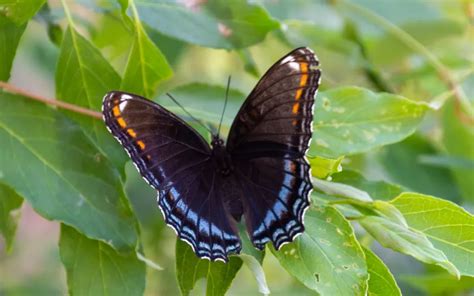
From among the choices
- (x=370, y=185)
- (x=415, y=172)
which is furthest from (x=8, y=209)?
(x=415, y=172)

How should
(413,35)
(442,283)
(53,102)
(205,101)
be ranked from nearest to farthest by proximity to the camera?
(53,102), (205,101), (442,283), (413,35)

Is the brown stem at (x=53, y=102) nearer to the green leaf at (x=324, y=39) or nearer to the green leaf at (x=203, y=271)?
the green leaf at (x=203, y=271)

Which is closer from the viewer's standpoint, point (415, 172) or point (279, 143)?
point (279, 143)

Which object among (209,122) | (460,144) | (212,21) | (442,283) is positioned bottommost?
(442,283)

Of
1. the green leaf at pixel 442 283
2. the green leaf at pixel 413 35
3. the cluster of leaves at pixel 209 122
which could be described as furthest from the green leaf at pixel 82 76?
the green leaf at pixel 413 35

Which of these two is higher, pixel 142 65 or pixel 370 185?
pixel 142 65

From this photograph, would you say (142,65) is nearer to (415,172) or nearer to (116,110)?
(116,110)

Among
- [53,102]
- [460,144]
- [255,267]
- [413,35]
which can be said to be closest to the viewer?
[255,267]

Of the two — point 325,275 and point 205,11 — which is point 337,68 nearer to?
point 205,11
